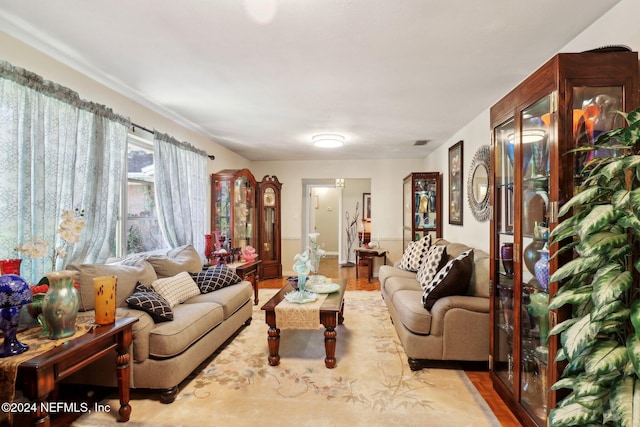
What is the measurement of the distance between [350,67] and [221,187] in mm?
3091

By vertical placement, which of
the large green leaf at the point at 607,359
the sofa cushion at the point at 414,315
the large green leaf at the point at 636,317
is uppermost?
the large green leaf at the point at 636,317

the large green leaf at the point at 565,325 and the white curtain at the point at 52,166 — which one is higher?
the white curtain at the point at 52,166

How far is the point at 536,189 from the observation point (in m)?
1.85

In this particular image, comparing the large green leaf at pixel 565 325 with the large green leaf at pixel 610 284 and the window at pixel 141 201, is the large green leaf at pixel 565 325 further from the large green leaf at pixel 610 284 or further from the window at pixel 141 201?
the window at pixel 141 201

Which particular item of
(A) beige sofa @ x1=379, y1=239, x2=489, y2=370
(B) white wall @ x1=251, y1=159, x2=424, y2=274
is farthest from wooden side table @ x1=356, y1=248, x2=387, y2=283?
(A) beige sofa @ x1=379, y1=239, x2=489, y2=370

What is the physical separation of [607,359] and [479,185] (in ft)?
9.00

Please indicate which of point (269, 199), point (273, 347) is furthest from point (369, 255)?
point (273, 347)

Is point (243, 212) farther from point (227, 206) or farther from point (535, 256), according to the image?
point (535, 256)

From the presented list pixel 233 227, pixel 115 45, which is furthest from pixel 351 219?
pixel 115 45

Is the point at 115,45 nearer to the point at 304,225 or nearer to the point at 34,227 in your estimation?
the point at 34,227

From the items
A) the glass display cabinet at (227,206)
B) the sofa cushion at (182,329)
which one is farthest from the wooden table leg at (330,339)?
the glass display cabinet at (227,206)

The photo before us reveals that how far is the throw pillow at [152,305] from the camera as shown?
234 centimetres

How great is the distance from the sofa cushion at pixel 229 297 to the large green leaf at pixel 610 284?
2697mm

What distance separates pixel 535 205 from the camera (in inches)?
73.4
